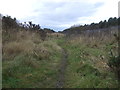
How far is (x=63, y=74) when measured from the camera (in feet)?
35.8

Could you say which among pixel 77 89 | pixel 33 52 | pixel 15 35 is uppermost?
pixel 15 35

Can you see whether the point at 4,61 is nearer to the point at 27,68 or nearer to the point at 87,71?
the point at 27,68

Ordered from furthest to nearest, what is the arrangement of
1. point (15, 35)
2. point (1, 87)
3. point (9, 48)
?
point (15, 35) → point (9, 48) → point (1, 87)

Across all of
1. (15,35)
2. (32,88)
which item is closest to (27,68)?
(32,88)

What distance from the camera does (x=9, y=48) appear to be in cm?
1355

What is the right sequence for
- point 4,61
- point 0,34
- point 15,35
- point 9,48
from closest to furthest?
point 4,61 < point 9,48 < point 0,34 < point 15,35

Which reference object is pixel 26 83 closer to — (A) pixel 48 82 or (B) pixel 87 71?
(A) pixel 48 82

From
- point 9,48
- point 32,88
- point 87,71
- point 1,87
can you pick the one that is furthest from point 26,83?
point 9,48

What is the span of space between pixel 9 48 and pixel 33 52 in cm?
137

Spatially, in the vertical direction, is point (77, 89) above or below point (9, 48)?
below

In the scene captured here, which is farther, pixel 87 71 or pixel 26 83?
pixel 87 71

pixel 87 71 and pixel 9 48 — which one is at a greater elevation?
pixel 9 48

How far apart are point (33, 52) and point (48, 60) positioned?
1.02m

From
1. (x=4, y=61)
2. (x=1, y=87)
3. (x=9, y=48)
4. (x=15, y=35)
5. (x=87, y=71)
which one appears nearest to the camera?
(x=1, y=87)
